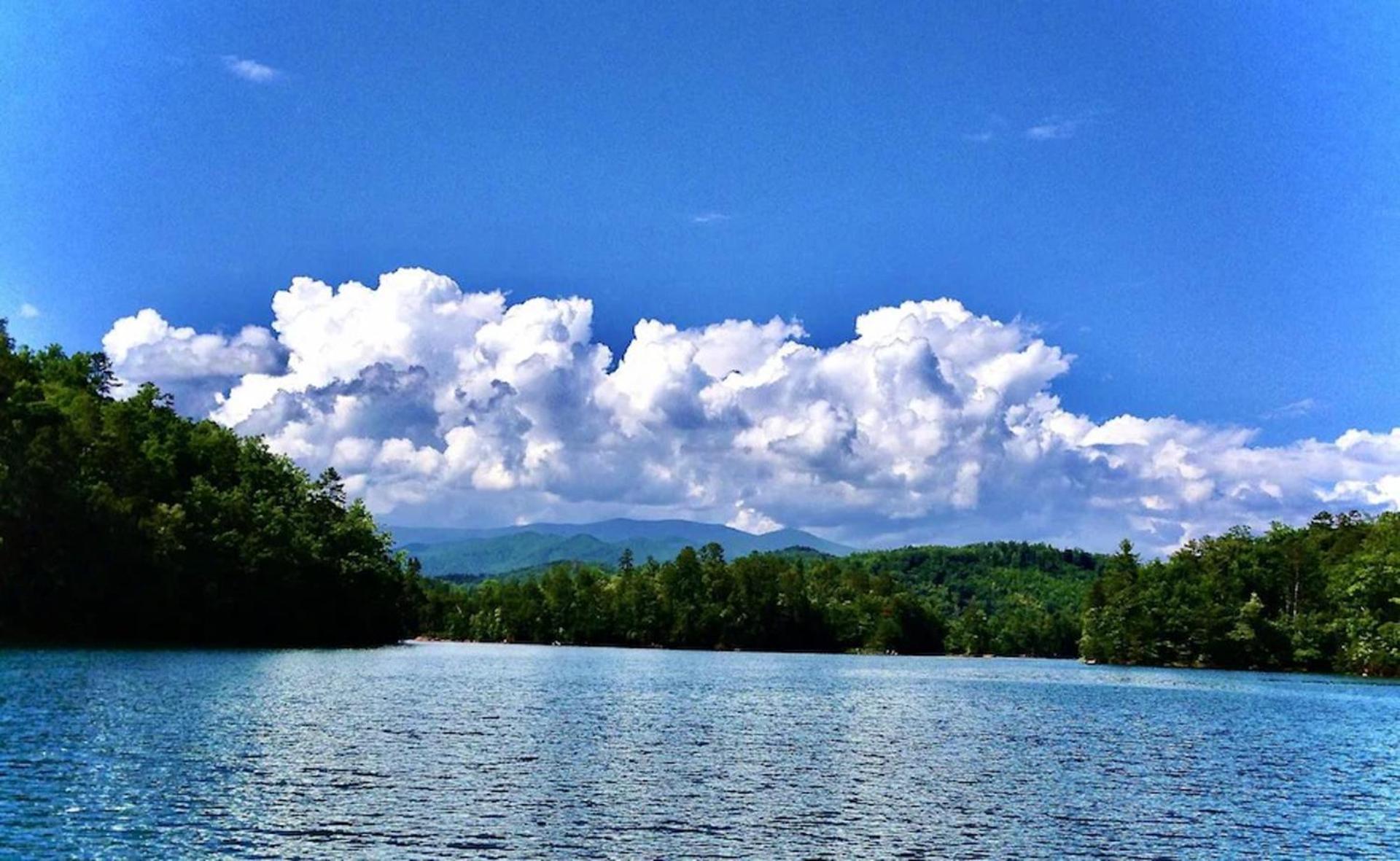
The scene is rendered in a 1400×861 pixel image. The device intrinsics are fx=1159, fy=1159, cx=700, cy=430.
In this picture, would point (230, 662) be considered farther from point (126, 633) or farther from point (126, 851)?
point (126, 851)

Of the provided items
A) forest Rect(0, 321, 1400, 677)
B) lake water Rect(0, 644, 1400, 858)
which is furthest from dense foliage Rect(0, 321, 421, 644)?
lake water Rect(0, 644, 1400, 858)

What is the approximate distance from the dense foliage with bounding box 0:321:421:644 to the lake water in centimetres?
2238

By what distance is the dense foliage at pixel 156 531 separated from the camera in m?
113

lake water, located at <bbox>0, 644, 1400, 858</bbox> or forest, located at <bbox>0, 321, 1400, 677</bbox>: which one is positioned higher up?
forest, located at <bbox>0, 321, 1400, 677</bbox>

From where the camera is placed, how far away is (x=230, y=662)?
10294cm

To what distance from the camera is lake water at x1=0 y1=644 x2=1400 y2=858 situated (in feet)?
115

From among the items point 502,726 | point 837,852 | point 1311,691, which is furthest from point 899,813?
point 1311,691

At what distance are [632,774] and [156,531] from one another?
101 m

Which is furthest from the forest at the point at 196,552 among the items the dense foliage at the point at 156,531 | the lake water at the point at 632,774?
the lake water at the point at 632,774

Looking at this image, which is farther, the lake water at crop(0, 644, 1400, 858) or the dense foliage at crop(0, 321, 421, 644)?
the dense foliage at crop(0, 321, 421, 644)

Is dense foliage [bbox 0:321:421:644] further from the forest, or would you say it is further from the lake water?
the lake water

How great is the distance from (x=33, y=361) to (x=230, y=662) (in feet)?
195

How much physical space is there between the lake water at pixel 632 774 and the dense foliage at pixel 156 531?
22384 millimetres

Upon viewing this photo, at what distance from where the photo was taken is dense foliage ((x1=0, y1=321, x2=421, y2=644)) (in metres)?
113
